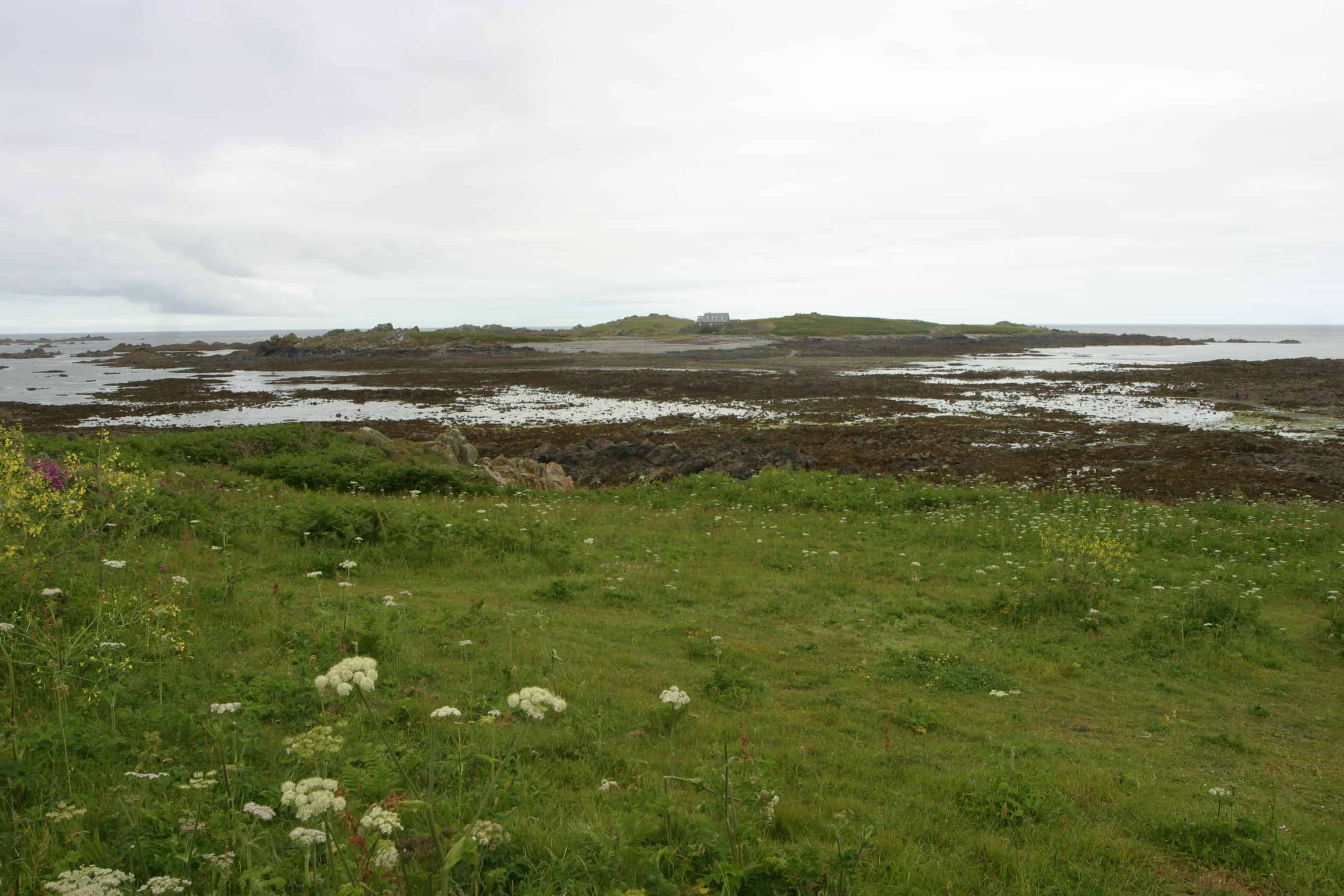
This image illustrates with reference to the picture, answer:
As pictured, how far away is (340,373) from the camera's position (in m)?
78.6

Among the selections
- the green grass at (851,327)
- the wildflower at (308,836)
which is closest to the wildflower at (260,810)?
the wildflower at (308,836)

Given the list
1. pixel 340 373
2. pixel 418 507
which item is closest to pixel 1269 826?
pixel 418 507

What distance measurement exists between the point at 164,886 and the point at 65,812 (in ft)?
4.24

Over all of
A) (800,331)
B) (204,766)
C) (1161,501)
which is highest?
(800,331)

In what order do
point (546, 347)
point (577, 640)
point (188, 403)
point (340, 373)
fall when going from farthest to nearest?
1. point (546, 347)
2. point (340, 373)
3. point (188, 403)
4. point (577, 640)

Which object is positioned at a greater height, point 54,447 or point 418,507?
point 54,447

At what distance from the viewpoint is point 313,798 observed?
297 cm

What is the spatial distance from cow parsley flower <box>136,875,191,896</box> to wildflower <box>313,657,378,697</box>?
0.98 m

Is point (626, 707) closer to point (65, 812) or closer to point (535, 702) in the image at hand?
point (535, 702)

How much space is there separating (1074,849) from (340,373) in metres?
83.3

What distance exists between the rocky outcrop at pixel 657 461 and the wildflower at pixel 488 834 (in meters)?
22.8

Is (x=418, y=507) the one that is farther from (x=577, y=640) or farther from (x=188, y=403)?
(x=188, y=403)

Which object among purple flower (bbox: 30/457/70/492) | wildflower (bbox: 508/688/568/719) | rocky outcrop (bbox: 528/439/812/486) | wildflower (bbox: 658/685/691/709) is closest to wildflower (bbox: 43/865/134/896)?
wildflower (bbox: 508/688/568/719)

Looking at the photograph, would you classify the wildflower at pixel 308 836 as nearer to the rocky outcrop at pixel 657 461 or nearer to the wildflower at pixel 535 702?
the wildflower at pixel 535 702
